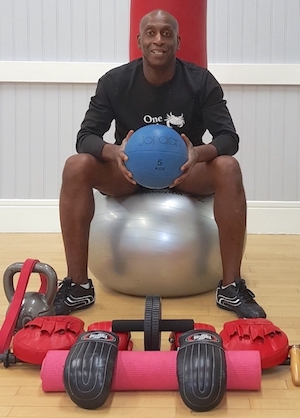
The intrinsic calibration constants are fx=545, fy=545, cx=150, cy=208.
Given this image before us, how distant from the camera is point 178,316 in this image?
1.99 meters

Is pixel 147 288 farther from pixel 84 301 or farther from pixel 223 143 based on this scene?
pixel 223 143

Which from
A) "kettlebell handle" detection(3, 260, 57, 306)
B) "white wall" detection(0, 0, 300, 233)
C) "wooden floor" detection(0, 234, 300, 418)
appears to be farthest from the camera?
"white wall" detection(0, 0, 300, 233)

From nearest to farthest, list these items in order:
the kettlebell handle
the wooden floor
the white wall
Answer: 1. the wooden floor
2. the kettlebell handle
3. the white wall

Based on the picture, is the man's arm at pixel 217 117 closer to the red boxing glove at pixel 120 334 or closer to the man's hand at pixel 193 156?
the man's hand at pixel 193 156

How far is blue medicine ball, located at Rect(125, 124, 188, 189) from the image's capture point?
5.74 feet

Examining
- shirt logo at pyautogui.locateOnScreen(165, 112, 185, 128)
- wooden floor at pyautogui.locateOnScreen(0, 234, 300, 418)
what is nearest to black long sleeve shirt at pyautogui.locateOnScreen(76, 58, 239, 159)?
shirt logo at pyautogui.locateOnScreen(165, 112, 185, 128)

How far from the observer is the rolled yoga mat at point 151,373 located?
1.35 metres

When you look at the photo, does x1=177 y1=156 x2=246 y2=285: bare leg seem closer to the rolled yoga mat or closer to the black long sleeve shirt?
the black long sleeve shirt

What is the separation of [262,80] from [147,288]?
1943 mm

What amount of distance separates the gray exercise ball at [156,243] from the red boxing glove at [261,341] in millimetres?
570

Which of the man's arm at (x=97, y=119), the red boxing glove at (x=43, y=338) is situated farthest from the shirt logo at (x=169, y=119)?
the red boxing glove at (x=43, y=338)

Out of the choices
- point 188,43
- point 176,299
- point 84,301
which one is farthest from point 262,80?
point 84,301

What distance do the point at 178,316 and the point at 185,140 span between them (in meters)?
0.64

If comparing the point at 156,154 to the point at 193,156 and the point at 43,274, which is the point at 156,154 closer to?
the point at 193,156
